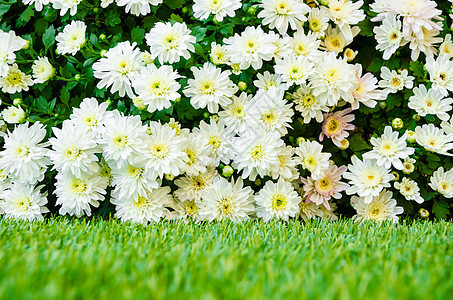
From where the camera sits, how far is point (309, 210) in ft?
8.02

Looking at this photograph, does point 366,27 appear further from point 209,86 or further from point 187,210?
point 187,210

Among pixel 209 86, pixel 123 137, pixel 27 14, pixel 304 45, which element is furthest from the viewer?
pixel 27 14

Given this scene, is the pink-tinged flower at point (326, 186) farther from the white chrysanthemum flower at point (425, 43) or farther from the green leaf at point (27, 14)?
the green leaf at point (27, 14)

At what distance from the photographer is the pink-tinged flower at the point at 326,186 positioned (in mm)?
2391

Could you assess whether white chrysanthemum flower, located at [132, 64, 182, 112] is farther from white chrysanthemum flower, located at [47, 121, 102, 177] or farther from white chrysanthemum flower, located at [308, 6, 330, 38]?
white chrysanthemum flower, located at [308, 6, 330, 38]

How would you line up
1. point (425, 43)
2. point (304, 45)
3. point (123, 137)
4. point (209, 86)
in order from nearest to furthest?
point (123, 137)
point (209, 86)
point (304, 45)
point (425, 43)

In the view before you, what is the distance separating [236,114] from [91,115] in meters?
0.68

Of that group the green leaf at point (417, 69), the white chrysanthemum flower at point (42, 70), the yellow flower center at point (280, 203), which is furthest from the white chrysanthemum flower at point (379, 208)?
the white chrysanthemum flower at point (42, 70)

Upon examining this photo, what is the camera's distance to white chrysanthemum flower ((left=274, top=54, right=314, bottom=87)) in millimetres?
2242

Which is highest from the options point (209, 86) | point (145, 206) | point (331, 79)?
point (331, 79)

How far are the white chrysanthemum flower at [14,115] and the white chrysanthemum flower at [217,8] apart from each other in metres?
1.00

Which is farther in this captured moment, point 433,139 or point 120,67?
point 433,139

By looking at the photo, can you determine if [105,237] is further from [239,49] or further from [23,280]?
[239,49]

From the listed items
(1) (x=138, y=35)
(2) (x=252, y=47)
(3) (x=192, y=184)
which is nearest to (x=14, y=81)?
(1) (x=138, y=35)
